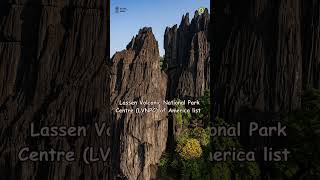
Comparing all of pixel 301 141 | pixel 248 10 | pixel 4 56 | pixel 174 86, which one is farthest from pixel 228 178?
pixel 174 86

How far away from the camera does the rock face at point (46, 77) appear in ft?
17.4

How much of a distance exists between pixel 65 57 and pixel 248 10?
241 cm

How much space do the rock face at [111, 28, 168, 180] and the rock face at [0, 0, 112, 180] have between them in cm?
1806

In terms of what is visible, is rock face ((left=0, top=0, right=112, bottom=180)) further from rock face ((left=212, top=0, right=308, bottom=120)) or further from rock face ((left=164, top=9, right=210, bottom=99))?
rock face ((left=164, top=9, right=210, bottom=99))

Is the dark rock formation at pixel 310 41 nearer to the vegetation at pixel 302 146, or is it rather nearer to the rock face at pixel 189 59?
the vegetation at pixel 302 146

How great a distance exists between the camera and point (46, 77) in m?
5.30

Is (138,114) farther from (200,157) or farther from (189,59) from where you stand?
(200,157)

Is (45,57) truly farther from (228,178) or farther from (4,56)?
(228,178)

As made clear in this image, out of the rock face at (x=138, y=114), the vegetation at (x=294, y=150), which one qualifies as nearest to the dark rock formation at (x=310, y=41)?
the vegetation at (x=294, y=150)

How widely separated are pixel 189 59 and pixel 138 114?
18.6 ft

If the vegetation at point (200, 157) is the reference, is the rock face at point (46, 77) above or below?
above

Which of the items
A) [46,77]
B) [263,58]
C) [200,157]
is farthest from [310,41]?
[200,157]

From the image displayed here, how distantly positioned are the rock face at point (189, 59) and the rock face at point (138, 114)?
128 cm

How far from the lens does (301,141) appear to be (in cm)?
608
